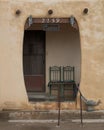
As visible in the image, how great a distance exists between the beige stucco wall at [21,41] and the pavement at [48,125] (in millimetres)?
957

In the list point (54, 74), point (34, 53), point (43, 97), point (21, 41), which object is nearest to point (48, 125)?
point (43, 97)

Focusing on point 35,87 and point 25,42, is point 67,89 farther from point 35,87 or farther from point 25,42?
point 25,42

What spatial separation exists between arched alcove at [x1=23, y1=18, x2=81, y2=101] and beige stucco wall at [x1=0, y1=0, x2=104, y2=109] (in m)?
2.08

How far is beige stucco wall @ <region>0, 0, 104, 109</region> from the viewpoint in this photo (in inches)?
487

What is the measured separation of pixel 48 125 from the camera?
1131cm

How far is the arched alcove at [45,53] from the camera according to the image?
14.6 meters

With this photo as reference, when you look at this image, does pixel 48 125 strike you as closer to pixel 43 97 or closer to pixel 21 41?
pixel 43 97

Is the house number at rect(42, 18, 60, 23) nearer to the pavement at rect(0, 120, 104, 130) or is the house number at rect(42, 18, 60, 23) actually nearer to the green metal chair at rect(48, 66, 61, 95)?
the green metal chair at rect(48, 66, 61, 95)

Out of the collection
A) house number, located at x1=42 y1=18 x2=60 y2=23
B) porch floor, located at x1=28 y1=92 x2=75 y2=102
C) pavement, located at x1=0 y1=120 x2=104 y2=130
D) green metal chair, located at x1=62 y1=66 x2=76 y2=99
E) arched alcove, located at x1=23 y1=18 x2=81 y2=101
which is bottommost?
pavement, located at x1=0 y1=120 x2=104 y2=130

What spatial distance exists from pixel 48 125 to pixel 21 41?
283 cm

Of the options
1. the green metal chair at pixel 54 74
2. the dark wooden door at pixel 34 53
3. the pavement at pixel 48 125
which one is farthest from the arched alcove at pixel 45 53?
the pavement at pixel 48 125

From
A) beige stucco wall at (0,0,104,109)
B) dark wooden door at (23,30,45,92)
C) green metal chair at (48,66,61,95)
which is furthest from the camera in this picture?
dark wooden door at (23,30,45,92)

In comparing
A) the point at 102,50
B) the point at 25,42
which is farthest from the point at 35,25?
the point at 102,50

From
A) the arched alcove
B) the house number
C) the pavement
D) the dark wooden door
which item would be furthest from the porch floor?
the house number
